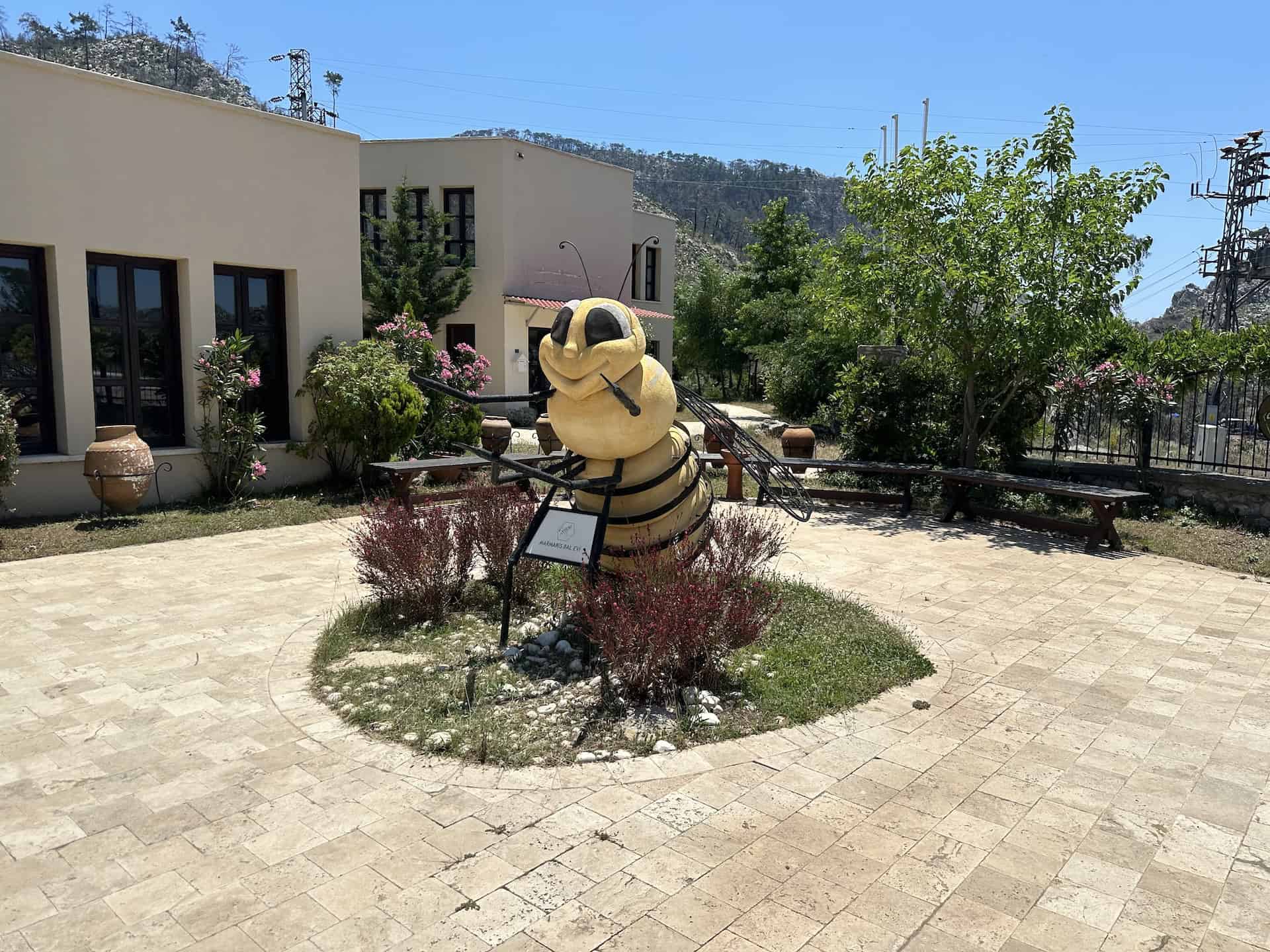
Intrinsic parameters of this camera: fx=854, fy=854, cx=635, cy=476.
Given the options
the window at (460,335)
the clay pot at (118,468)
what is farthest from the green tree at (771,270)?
the clay pot at (118,468)

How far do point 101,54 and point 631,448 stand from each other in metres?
72.3

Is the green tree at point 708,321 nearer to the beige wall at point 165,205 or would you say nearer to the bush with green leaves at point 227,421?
the beige wall at point 165,205

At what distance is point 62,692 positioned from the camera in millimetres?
4984

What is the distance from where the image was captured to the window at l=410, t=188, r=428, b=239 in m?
23.4

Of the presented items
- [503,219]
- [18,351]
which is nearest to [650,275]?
[503,219]

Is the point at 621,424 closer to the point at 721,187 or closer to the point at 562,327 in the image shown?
the point at 562,327

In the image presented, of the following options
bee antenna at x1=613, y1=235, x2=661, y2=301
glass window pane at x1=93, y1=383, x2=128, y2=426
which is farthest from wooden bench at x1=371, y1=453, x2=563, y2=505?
glass window pane at x1=93, y1=383, x2=128, y2=426

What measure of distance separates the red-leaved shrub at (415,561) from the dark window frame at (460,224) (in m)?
18.0

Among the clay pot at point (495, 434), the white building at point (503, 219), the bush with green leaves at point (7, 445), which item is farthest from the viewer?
the white building at point (503, 219)

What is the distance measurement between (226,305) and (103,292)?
1.47 m

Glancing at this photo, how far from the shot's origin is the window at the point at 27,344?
964cm

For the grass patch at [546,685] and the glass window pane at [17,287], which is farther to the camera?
the glass window pane at [17,287]

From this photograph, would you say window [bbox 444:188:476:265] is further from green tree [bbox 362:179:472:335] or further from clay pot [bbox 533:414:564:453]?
clay pot [bbox 533:414:564:453]

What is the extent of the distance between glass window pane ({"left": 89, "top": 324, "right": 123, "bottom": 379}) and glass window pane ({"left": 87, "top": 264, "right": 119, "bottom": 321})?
0.13m
